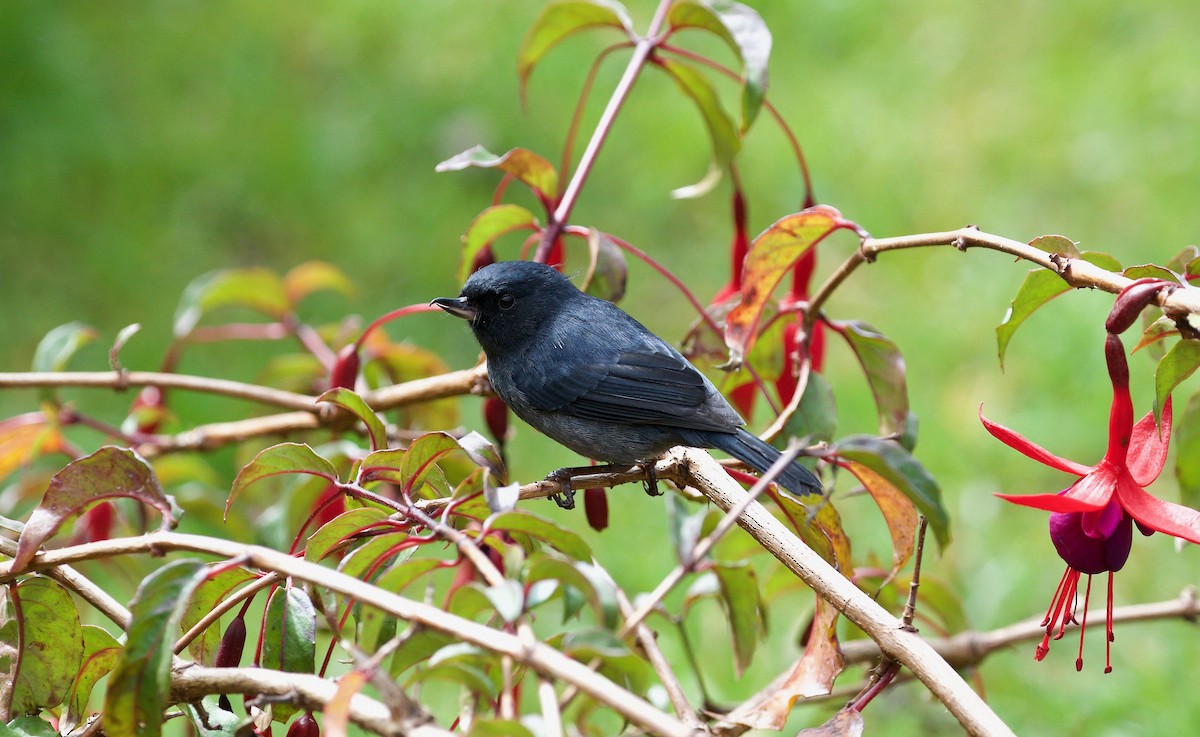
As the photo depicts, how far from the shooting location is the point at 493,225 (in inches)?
100

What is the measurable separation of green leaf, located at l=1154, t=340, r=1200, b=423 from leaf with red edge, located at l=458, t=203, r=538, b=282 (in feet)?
4.18

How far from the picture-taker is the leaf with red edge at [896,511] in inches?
78.5

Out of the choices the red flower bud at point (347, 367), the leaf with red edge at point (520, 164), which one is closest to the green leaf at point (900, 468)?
the leaf with red edge at point (520, 164)

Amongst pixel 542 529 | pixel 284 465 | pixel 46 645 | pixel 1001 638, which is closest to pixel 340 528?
pixel 284 465

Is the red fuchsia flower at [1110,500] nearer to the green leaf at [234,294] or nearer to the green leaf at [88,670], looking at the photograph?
the green leaf at [88,670]

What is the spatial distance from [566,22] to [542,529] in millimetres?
1572

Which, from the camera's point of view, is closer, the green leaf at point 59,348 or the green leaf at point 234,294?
the green leaf at point 59,348

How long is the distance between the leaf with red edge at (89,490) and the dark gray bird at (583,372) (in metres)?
1.13

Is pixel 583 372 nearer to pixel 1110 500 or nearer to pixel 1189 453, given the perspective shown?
pixel 1189 453

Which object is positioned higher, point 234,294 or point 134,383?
point 234,294

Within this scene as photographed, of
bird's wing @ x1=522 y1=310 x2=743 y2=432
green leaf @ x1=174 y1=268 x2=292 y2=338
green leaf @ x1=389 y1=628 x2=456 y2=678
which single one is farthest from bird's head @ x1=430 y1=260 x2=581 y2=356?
green leaf @ x1=389 y1=628 x2=456 y2=678

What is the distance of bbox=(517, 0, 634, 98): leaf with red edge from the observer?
257cm

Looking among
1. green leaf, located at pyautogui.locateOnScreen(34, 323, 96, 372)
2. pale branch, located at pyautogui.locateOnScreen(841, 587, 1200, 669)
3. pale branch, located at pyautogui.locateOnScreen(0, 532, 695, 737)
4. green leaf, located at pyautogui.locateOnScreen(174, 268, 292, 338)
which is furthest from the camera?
green leaf, located at pyautogui.locateOnScreen(174, 268, 292, 338)

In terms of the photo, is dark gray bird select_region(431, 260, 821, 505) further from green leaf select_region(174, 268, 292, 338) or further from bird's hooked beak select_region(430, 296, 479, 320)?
green leaf select_region(174, 268, 292, 338)
